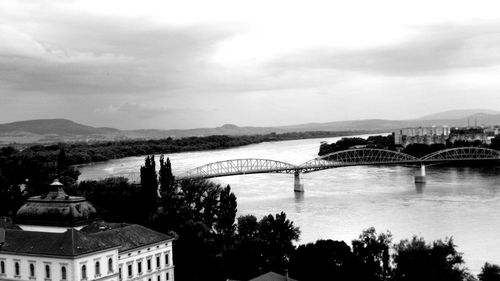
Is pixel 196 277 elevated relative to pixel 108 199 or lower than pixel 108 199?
lower

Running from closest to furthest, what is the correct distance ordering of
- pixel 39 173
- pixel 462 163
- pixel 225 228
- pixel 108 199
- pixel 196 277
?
pixel 196 277, pixel 225 228, pixel 108 199, pixel 39 173, pixel 462 163

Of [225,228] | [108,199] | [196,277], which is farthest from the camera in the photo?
[108,199]

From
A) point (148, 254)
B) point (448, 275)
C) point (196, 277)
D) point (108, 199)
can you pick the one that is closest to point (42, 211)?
point (148, 254)

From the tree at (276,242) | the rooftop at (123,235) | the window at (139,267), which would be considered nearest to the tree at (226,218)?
the tree at (276,242)

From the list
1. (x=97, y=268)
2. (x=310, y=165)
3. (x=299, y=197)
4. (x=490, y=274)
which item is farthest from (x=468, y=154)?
(x=97, y=268)

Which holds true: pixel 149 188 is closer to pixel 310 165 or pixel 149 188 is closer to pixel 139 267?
pixel 139 267

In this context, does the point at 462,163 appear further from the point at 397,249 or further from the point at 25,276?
the point at 25,276

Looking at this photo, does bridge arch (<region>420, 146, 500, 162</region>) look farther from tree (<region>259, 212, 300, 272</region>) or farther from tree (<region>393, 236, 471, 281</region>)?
tree (<region>393, 236, 471, 281</region>)

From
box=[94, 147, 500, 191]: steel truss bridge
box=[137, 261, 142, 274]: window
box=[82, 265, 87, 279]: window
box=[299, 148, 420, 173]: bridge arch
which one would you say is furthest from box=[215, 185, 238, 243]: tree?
box=[299, 148, 420, 173]: bridge arch
